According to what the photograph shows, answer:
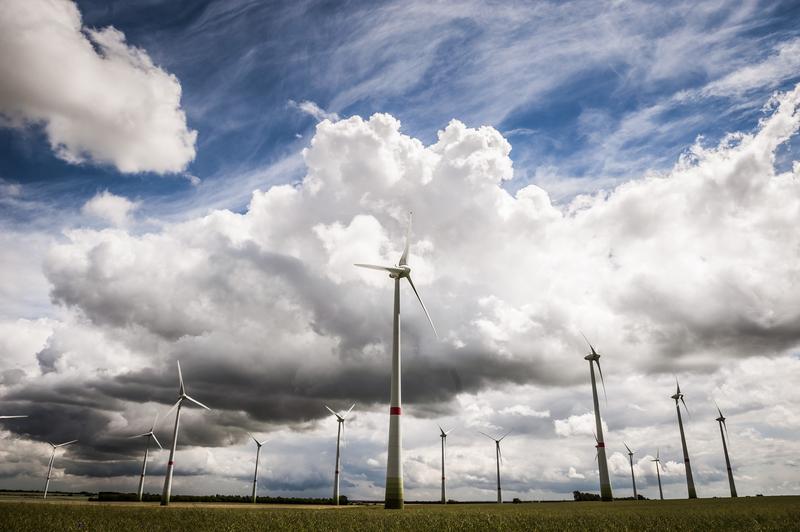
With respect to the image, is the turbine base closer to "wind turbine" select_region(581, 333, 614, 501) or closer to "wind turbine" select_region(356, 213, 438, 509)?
"wind turbine" select_region(356, 213, 438, 509)

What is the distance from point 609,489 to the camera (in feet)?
415

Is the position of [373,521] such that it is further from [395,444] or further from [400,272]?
[400,272]

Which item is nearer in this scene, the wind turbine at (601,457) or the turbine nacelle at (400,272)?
the turbine nacelle at (400,272)

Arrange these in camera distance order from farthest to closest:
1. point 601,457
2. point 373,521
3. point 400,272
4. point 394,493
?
point 601,457 → point 400,272 → point 394,493 → point 373,521

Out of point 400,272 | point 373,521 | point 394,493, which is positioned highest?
point 400,272

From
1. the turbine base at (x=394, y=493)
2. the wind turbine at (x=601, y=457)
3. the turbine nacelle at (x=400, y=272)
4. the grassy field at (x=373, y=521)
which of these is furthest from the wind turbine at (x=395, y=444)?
the wind turbine at (x=601, y=457)

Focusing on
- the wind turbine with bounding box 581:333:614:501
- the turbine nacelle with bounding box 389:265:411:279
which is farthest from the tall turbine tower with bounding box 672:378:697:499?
the turbine nacelle with bounding box 389:265:411:279

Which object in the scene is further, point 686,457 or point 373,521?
point 686,457

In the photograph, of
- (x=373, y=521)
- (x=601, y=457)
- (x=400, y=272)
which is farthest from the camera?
(x=601, y=457)

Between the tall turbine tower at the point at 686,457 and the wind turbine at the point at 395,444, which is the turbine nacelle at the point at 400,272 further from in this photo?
the tall turbine tower at the point at 686,457

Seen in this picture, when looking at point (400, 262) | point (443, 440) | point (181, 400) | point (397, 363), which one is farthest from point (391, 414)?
point (443, 440)

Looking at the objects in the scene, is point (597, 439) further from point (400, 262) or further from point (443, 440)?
point (400, 262)

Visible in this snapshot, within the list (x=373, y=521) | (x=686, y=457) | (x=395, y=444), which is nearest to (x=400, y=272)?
(x=395, y=444)

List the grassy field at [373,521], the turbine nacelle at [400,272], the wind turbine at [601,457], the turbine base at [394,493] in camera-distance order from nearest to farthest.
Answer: the grassy field at [373,521]
the turbine base at [394,493]
the turbine nacelle at [400,272]
the wind turbine at [601,457]
